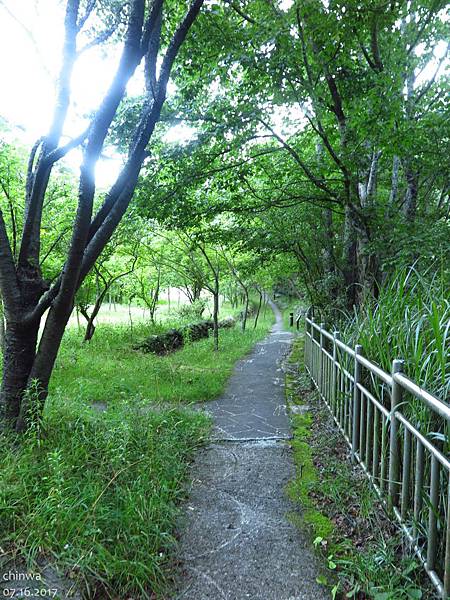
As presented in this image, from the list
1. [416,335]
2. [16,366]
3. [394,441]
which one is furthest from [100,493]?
[416,335]

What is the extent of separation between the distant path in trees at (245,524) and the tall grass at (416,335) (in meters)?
1.26

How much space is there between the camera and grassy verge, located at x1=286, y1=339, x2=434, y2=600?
75.5 inches

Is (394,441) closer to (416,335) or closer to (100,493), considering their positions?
(416,335)

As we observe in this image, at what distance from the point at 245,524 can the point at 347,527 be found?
26.5 inches

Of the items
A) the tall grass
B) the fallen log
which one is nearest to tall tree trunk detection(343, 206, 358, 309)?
the tall grass

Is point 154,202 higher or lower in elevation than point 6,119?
lower

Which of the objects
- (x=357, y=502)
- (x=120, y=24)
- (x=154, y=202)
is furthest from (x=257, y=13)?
(x=357, y=502)

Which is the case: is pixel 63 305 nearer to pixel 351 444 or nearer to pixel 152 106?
pixel 152 106

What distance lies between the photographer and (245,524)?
2.58m

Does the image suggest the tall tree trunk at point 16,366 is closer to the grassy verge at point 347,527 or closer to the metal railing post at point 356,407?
the grassy verge at point 347,527

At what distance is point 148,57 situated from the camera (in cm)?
333

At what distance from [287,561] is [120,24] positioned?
17.2 feet

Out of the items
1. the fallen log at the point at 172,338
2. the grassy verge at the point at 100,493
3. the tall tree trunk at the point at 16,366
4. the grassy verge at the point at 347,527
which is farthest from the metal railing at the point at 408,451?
the fallen log at the point at 172,338

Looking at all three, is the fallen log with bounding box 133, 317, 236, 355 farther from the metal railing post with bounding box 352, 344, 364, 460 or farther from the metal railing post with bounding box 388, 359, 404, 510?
the metal railing post with bounding box 388, 359, 404, 510
